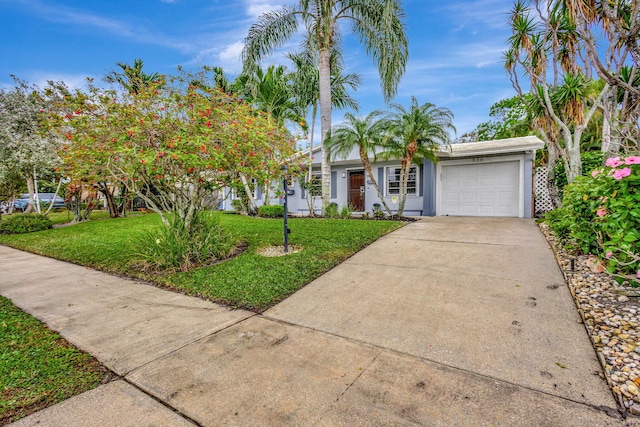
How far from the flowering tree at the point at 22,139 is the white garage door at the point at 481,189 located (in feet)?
46.7

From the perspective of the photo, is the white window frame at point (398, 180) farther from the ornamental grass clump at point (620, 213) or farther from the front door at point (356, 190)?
the ornamental grass clump at point (620, 213)

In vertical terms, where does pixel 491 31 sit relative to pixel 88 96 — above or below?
above

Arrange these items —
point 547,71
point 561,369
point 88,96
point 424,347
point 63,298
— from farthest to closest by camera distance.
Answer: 1. point 547,71
2. point 88,96
3. point 63,298
4. point 424,347
5. point 561,369

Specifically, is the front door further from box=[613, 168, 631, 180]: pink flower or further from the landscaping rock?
box=[613, 168, 631, 180]: pink flower

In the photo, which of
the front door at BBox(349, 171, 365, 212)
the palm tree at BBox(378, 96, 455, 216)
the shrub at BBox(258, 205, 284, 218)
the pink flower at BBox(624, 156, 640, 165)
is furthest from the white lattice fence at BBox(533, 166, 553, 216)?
the shrub at BBox(258, 205, 284, 218)

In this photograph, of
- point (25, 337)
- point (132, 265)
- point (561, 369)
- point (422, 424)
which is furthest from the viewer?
point (132, 265)

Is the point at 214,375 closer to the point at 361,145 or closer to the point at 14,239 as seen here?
the point at 361,145

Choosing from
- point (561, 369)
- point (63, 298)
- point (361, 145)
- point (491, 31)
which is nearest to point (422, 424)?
point (561, 369)

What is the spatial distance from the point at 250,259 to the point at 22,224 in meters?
11.2

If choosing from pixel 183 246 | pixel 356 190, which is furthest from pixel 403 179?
pixel 183 246

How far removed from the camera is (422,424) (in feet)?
5.96

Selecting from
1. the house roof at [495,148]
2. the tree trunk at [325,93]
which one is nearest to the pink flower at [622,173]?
the house roof at [495,148]

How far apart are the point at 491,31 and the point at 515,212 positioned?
19.5 feet

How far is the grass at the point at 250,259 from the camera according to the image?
13.7 feet
